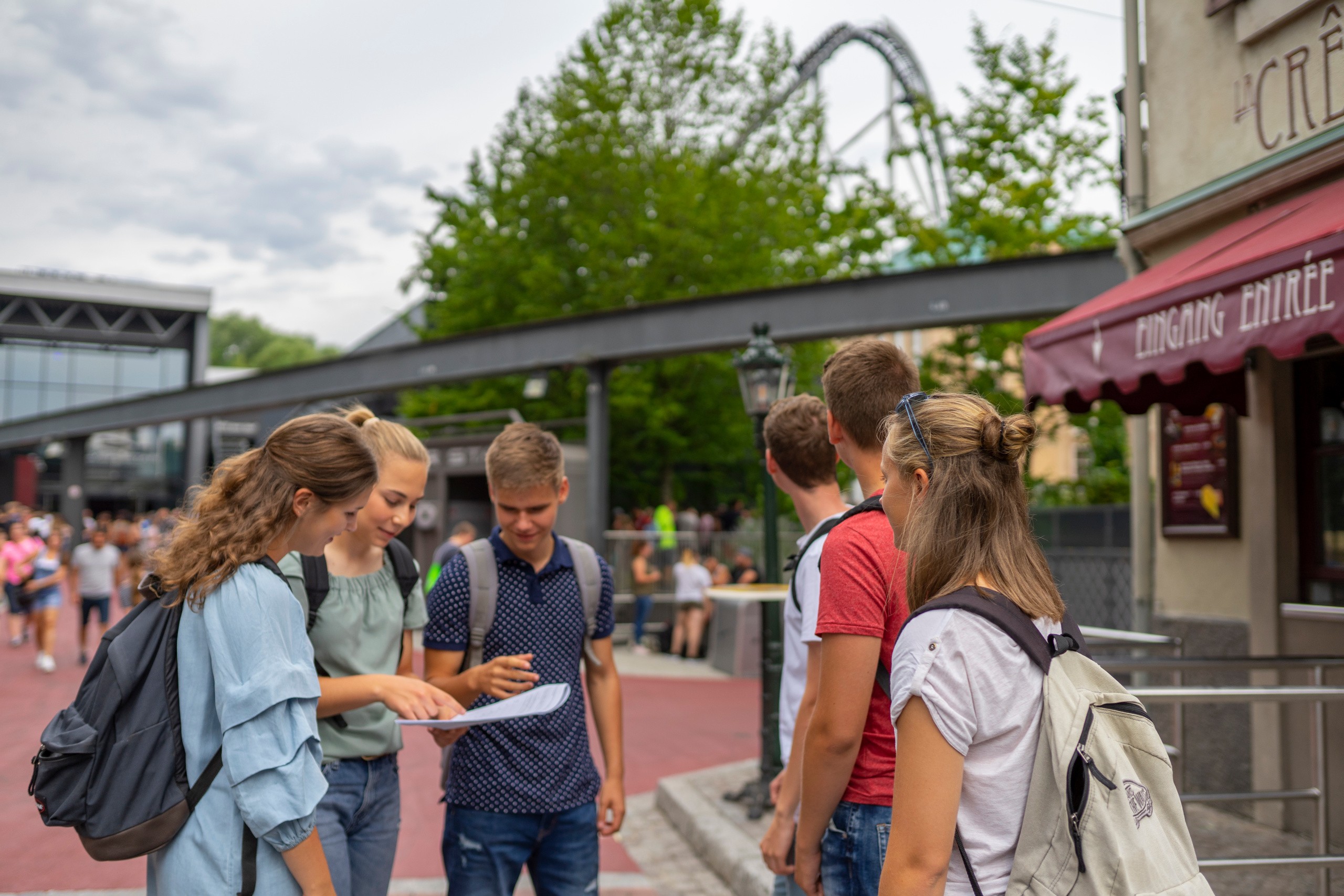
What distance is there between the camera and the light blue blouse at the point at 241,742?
1832 mm

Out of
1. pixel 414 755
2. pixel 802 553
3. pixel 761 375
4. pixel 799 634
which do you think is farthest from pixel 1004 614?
pixel 414 755

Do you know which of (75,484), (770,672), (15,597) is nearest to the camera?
(770,672)

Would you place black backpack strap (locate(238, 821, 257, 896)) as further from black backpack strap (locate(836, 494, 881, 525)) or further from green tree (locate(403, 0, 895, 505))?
green tree (locate(403, 0, 895, 505))

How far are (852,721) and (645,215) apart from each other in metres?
20.1

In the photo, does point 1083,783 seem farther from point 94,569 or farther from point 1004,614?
point 94,569

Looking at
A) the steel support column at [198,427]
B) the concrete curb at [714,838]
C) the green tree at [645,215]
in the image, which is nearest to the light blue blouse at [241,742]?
the concrete curb at [714,838]

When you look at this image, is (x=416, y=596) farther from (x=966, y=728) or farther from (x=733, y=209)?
(x=733, y=209)

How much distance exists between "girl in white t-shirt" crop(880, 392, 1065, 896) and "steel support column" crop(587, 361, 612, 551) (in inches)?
518

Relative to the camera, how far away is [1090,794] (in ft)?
4.83

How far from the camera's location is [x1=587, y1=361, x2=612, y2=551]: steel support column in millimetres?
14789

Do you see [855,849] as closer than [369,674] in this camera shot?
Yes

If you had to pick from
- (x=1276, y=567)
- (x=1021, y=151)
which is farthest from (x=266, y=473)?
(x=1021, y=151)

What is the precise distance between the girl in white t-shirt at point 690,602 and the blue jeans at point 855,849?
1245 centimetres

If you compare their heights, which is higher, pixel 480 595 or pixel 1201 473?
pixel 1201 473
